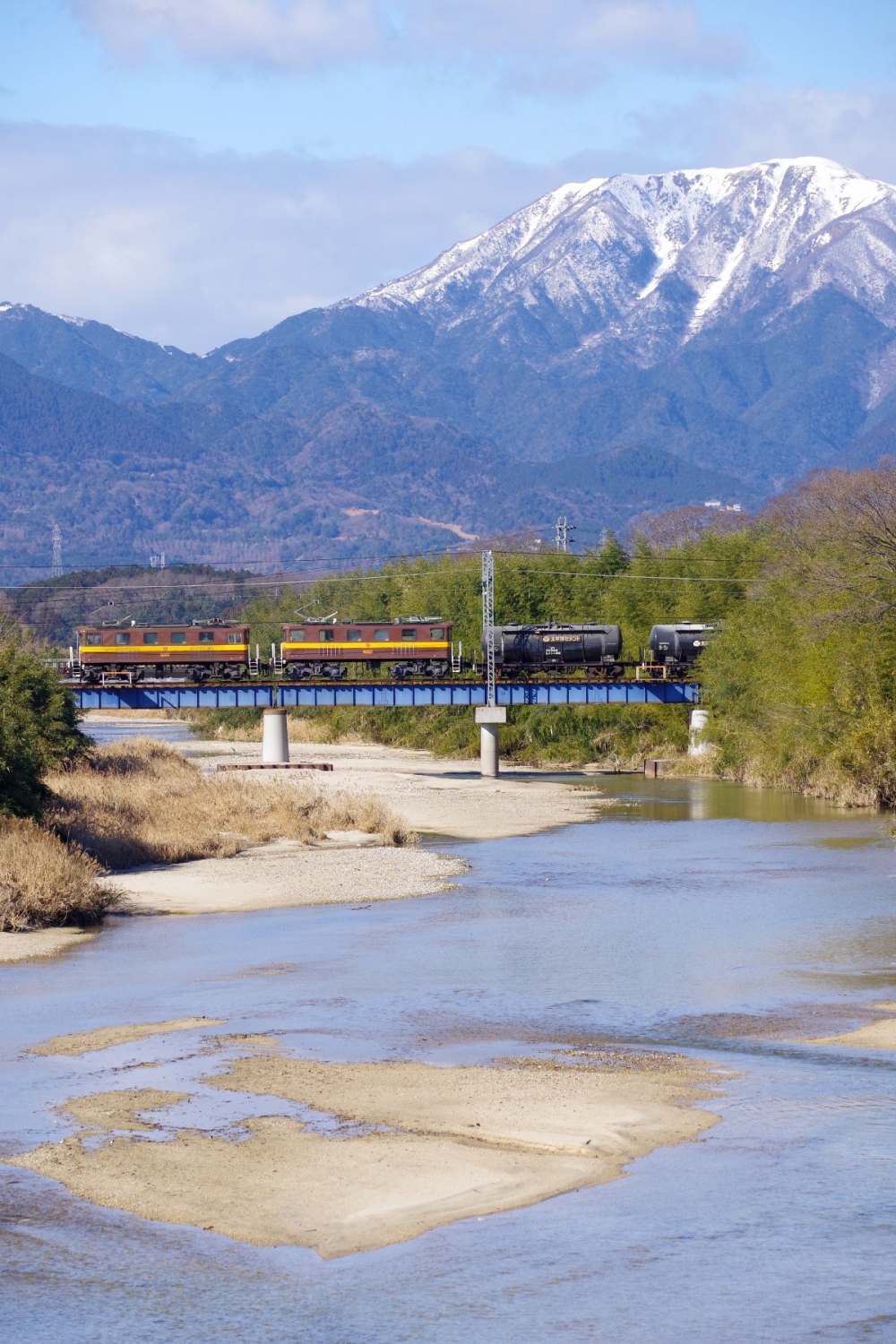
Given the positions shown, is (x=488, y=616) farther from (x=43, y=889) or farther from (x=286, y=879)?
(x=43, y=889)

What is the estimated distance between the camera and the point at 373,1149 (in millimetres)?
16016

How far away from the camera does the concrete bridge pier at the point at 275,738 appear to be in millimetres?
82250

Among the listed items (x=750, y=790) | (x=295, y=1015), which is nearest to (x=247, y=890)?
(x=295, y=1015)

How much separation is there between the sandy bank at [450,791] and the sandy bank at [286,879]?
285 inches

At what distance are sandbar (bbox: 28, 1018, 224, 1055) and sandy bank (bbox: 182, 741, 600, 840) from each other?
28.7 meters

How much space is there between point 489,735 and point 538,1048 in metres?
62.2

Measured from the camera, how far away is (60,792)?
152 ft

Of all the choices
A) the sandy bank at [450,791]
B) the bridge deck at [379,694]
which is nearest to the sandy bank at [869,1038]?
the sandy bank at [450,791]

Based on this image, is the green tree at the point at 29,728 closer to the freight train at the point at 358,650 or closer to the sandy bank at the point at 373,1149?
the sandy bank at the point at 373,1149

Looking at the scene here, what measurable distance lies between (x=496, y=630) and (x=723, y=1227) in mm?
76145

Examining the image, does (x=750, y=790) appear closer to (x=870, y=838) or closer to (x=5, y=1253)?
(x=870, y=838)

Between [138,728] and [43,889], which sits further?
[138,728]

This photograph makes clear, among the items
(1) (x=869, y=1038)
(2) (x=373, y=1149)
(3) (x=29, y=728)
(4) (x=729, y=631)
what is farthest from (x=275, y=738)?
(2) (x=373, y=1149)

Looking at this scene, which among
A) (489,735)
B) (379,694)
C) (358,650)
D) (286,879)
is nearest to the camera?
(286,879)
